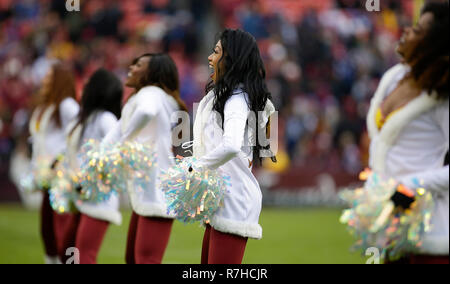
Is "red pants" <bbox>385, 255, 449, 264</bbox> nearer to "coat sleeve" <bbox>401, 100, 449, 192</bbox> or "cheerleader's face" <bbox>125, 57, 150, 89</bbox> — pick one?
"coat sleeve" <bbox>401, 100, 449, 192</bbox>

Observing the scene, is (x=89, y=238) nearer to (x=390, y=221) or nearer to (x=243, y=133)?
(x=243, y=133)

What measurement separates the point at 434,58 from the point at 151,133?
2303mm

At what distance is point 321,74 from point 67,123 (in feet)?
33.0

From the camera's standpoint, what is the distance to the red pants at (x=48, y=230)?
6555mm

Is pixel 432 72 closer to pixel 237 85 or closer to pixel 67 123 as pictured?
pixel 237 85

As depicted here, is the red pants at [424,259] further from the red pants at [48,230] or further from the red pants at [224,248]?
the red pants at [48,230]

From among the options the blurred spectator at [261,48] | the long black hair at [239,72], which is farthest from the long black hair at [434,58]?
the blurred spectator at [261,48]

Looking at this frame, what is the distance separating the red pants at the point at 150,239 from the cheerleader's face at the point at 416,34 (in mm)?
2166

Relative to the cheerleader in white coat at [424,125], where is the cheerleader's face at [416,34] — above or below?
above

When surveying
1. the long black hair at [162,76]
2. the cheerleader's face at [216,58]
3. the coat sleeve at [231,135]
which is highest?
the cheerleader's face at [216,58]

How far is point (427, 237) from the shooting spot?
10.0ft

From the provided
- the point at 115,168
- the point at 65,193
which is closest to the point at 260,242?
the point at 65,193

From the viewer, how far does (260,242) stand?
30.4 feet

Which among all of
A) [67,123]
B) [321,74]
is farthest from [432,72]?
[321,74]
